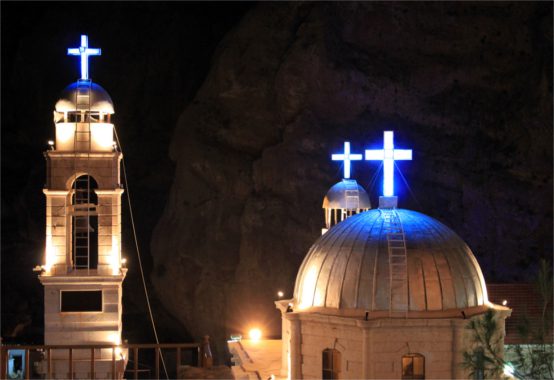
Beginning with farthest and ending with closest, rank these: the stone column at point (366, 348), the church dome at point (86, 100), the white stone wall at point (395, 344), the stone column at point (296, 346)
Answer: the church dome at point (86, 100) < the stone column at point (296, 346) < the white stone wall at point (395, 344) < the stone column at point (366, 348)

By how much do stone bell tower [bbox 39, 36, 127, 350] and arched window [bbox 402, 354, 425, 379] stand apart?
8.43 meters

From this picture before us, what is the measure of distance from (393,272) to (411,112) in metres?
22.7

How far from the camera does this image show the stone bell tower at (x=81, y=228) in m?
28.5

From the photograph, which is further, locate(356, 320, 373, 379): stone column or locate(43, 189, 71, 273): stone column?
locate(43, 189, 71, 273): stone column

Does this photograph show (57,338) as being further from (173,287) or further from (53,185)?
(173,287)

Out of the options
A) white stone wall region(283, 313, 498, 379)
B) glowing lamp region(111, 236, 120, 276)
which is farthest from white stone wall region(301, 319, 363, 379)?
glowing lamp region(111, 236, 120, 276)

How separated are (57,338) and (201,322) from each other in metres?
23.5

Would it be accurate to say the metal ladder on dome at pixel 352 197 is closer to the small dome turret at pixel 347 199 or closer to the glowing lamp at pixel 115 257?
the small dome turret at pixel 347 199

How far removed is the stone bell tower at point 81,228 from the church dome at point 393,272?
5.66 m

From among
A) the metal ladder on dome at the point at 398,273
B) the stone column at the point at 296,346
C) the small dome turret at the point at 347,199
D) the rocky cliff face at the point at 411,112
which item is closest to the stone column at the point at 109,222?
the stone column at the point at 296,346

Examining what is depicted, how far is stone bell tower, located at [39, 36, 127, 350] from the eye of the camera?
28.5 meters

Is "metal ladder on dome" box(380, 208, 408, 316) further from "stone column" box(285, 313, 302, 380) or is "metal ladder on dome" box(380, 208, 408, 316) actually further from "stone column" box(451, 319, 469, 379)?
"stone column" box(285, 313, 302, 380)

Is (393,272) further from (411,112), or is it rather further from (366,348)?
(411,112)

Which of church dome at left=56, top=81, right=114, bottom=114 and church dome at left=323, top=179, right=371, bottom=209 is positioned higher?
church dome at left=56, top=81, right=114, bottom=114
